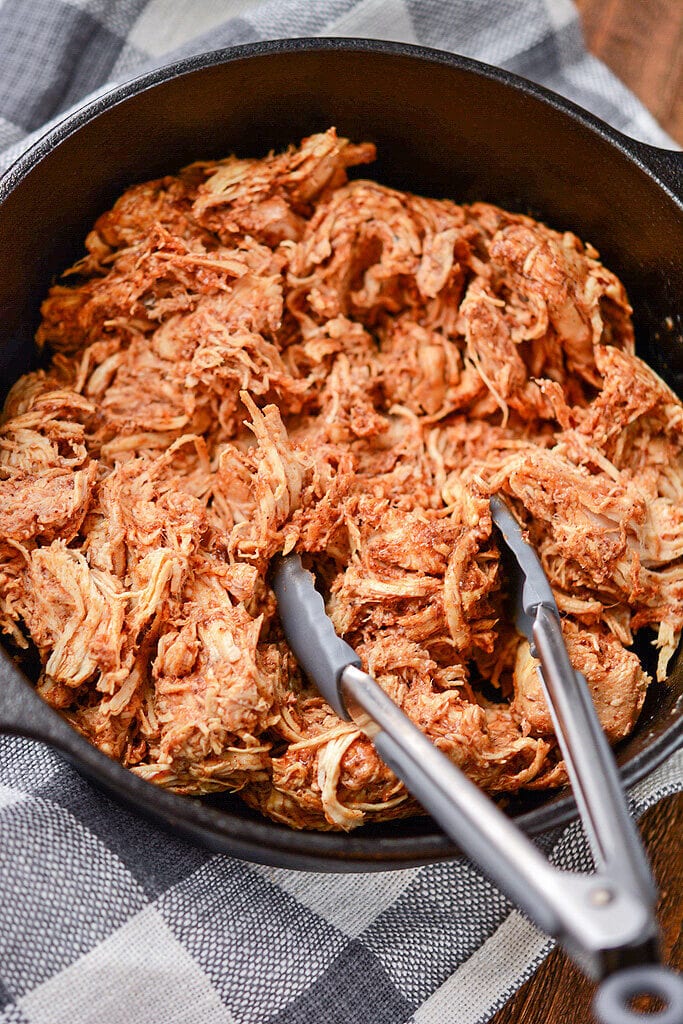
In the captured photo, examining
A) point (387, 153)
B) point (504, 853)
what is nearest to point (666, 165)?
point (387, 153)

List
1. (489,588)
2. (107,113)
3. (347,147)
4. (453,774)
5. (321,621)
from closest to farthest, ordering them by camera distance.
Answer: (453,774) < (321,621) < (489,588) < (107,113) < (347,147)

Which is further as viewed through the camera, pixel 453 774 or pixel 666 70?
pixel 666 70

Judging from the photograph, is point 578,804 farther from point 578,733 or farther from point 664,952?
point 664,952

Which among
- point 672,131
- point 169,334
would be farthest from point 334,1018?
point 672,131

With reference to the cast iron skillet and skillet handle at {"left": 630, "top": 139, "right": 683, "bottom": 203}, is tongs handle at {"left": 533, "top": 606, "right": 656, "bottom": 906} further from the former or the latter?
skillet handle at {"left": 630, "top": 139, "right": 683, "bottom": 203}

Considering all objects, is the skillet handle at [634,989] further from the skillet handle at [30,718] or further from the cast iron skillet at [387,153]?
the skillet handle at [30,718]

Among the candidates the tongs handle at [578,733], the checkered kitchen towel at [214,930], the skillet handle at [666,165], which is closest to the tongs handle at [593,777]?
the tongs handle at [578,733]

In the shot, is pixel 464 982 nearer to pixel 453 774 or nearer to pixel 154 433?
pixel 453 774

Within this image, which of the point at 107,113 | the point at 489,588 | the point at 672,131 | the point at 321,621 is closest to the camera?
the point at 321,621
